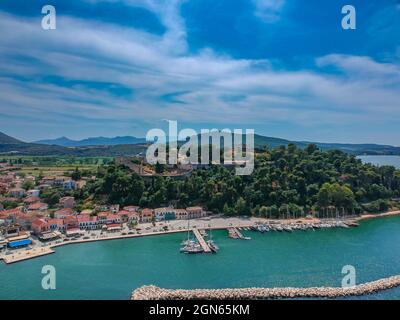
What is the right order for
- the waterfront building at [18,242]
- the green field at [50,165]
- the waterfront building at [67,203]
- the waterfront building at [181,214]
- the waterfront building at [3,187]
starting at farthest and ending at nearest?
the green field at [50,165]
the waterfront building at [3,187]
the waterfront building at [67,203]
the waterfront building at [181,214]
the waterfront building at [18,242]

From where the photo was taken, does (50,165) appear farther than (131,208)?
Yes

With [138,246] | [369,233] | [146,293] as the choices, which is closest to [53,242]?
[138,246]

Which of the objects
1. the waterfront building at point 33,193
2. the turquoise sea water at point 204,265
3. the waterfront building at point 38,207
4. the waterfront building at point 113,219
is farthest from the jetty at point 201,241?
the waterfront building at point 33,193

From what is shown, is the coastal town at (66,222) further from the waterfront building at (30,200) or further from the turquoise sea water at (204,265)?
the turquoise sea water at (204,265)

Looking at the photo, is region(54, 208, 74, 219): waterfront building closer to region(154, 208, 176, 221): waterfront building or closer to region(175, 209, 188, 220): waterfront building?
region(154, 208, 176, 221): waterfront building

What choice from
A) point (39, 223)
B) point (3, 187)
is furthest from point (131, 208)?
point (3, 187)

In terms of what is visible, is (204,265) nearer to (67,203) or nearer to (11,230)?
(11,230)

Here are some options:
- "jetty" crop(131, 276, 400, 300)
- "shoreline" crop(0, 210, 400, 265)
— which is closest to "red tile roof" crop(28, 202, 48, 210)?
"shoreline" crop(0, 210, 400, 265)
